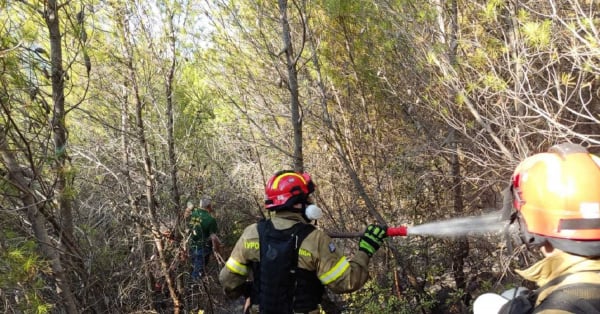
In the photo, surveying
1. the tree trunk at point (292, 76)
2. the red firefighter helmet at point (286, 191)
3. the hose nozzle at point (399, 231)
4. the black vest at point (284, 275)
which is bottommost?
the black vest at point (284, 275)

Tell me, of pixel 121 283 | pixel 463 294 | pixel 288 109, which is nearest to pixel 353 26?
pixel 288 109

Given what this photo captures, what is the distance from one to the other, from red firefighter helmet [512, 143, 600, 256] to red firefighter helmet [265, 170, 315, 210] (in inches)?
65.7

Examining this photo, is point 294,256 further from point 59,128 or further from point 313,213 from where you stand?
point 59,128

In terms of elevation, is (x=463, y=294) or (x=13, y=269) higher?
(x=13, y=269)

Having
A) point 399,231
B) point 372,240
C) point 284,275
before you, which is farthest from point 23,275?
point 399,231

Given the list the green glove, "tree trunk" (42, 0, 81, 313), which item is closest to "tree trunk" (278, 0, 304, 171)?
the green glove

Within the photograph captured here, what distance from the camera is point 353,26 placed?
16.4 feet

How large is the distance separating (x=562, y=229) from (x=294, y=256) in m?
1.79

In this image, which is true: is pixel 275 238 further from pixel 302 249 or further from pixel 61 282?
pixel 61 282

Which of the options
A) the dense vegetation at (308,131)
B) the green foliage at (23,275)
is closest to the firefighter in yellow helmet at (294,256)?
the dense vegetation at (308,131)

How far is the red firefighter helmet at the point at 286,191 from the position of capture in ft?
9.47

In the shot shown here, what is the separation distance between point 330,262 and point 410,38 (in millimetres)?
2652

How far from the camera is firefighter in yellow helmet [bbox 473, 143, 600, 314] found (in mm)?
1220

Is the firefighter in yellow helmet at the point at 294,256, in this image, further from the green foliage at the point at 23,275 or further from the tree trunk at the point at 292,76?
the green foliage at the point at 23,275
